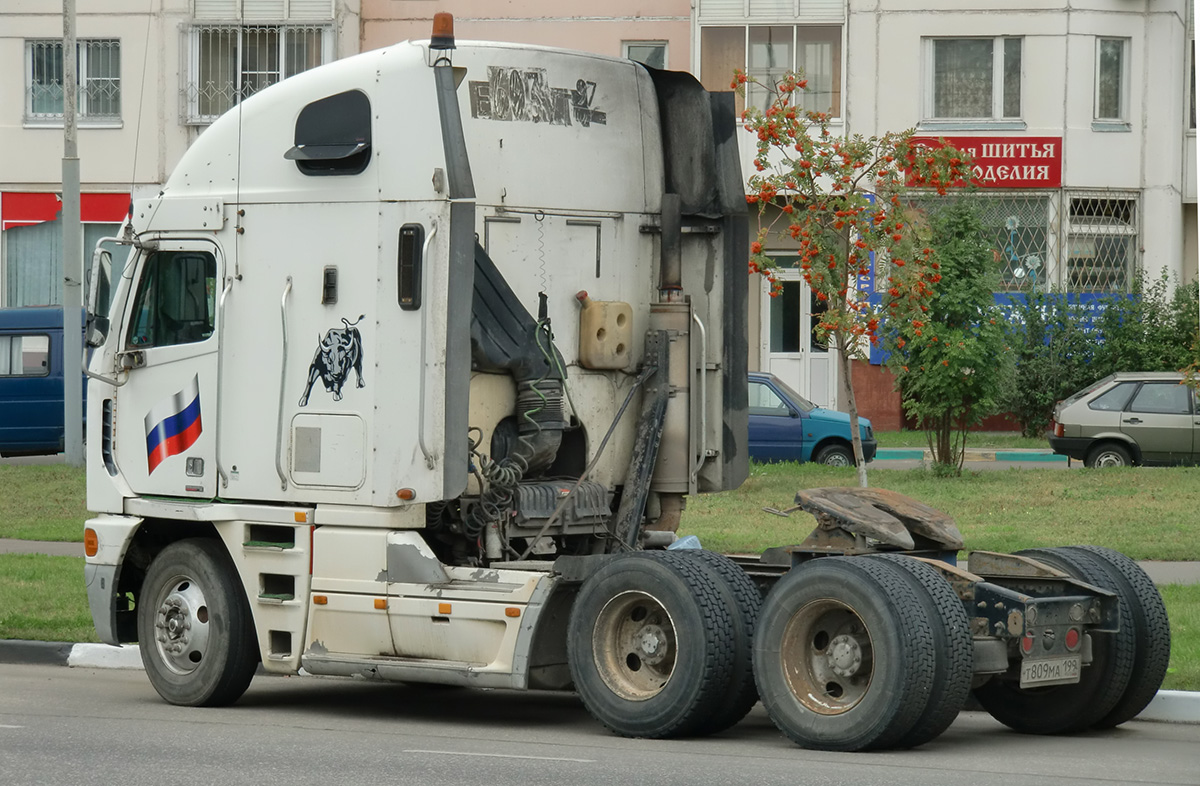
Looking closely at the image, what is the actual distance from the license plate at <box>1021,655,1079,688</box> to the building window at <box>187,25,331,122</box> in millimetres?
30159

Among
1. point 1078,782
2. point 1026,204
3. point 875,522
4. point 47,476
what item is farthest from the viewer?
point 1026,204

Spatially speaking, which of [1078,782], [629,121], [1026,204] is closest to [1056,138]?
[1026,204]

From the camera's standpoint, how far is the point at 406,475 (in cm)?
941

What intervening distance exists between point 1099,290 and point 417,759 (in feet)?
95.1

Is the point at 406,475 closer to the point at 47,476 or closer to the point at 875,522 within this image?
the point at 875,522

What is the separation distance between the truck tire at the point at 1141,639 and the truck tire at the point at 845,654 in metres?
1.46

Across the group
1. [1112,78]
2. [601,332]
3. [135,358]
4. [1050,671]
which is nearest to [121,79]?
[1112,78]

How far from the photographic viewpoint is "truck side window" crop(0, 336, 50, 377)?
97.4 feet

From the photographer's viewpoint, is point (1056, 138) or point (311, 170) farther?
point (1056, 138)

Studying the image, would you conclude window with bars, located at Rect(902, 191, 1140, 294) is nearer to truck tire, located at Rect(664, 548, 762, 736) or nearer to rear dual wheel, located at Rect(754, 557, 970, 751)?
truck tire, located at Rect(664, 548, 762, 736)

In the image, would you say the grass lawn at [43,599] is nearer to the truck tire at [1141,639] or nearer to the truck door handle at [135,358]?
the truck door handle at [135,358]

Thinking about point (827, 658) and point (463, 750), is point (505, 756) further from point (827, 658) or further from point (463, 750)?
point (827, 658)

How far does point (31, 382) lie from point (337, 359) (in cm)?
2121

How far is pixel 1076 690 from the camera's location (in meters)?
9.14
